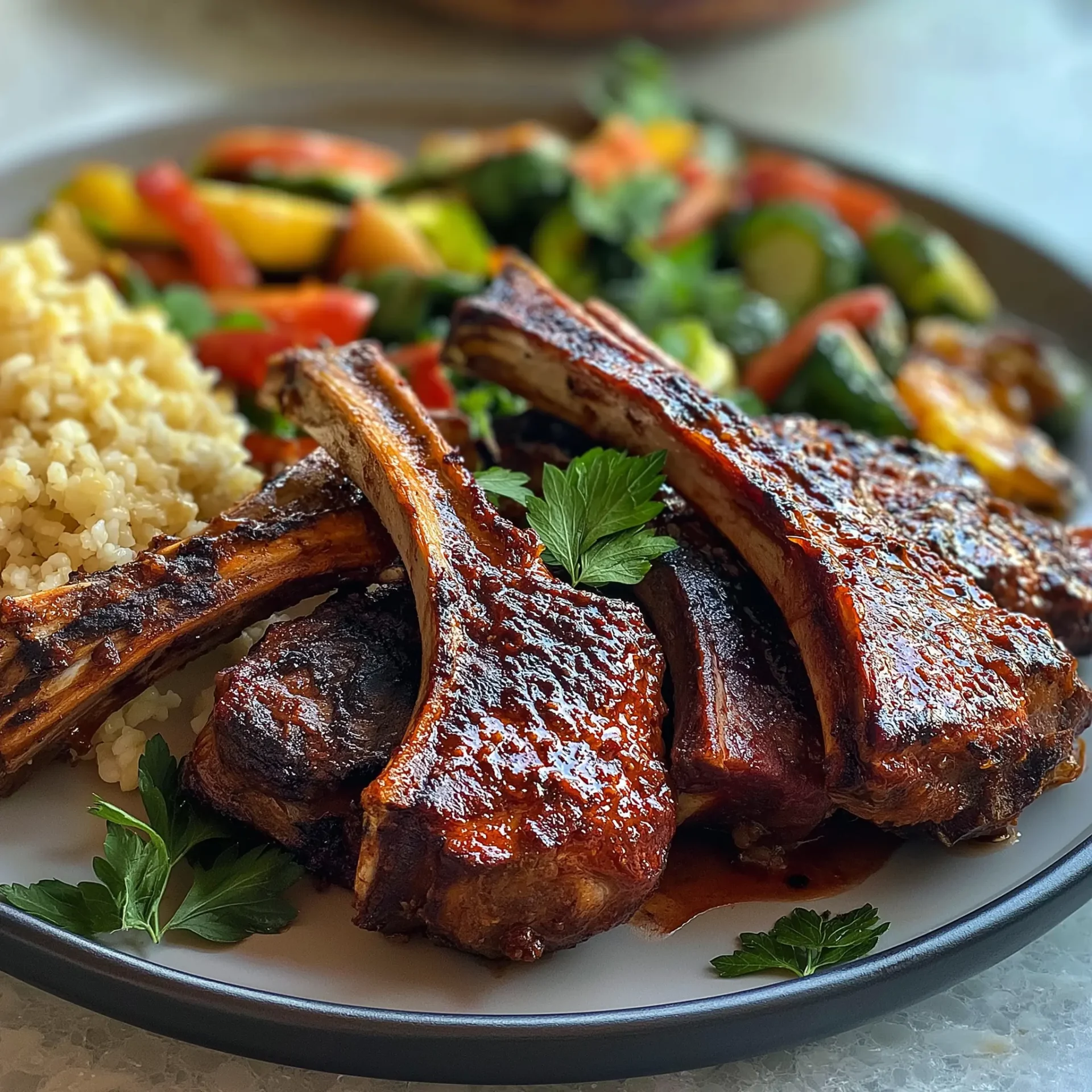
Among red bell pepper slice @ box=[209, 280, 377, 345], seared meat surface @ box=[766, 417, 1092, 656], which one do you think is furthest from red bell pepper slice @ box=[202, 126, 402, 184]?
seared meat surface @ box=[766, 417, 1092, 656]

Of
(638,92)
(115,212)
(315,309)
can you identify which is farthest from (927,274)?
(115,212)

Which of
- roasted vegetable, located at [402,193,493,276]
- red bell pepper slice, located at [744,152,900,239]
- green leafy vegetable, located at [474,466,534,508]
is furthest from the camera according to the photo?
red bell pepper slice, located at [744,152,900,239]

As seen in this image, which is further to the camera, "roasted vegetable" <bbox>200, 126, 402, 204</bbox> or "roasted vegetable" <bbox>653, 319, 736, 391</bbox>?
"roasted vegetable" <bbox>200, 126, 402, 204</bbox>

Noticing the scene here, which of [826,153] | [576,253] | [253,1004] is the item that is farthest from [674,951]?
[826,153]

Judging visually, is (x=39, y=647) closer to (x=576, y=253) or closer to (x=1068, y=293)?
(x=576, y=253)

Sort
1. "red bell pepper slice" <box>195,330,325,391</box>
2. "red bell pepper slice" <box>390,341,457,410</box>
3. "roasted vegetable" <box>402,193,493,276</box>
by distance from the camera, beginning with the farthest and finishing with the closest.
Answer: "roasted vegetable" <box>402,193,493,276</box>, "red bell pepper slice" <box>195,330,325,391</box>, "red bell pepper slice" <box>390,341,457,410</box>

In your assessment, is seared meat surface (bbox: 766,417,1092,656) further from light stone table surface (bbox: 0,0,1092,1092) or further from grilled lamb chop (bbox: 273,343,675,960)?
light stone table surface (bbox: 0,0,1092,1092)
